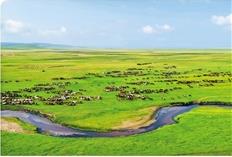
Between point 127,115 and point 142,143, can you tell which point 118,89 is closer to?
point 127,115

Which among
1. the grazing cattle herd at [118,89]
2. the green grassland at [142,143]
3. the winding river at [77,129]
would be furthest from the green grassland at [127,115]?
the winding river at [77,129]

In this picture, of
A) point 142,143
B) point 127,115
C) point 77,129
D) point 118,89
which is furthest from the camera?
point 118,89

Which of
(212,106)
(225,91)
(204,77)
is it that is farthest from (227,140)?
(204,77)

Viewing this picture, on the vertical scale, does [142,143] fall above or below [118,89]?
below

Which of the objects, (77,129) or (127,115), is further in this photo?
(127,115)

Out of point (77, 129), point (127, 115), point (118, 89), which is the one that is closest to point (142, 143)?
point (77, 129)

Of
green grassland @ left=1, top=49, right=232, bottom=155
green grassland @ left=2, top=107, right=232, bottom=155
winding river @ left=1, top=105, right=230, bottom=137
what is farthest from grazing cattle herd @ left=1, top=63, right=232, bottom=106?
green grassland @ left=2, top=107, right=232, bottom=155

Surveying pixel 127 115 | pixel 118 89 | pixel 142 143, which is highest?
pixel 118 89

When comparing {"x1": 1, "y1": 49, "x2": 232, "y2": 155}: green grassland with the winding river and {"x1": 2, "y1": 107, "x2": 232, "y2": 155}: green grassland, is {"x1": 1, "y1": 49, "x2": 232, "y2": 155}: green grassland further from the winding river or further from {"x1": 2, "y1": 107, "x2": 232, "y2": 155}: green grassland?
the winding river
